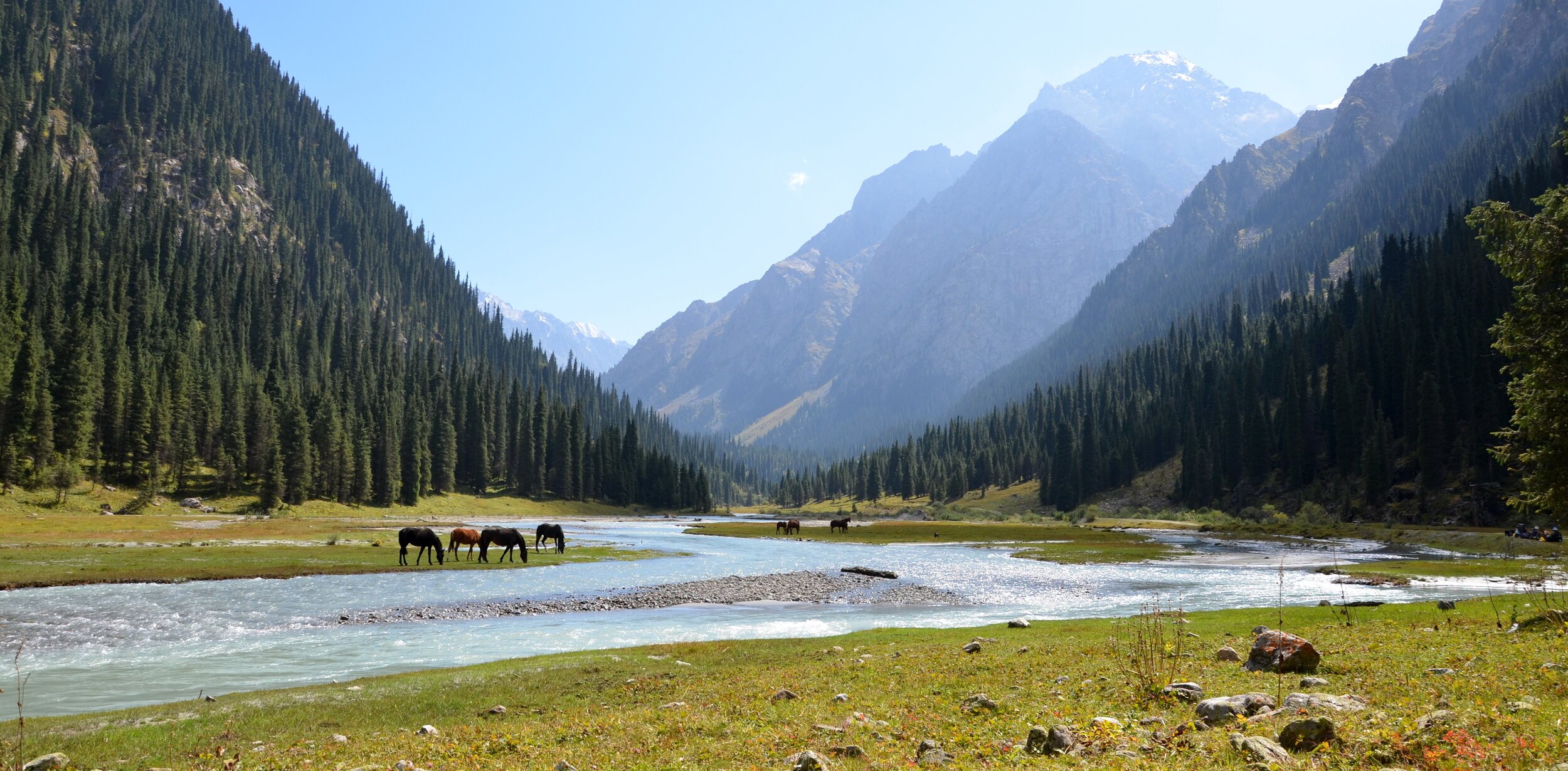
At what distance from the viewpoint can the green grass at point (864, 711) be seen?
930 centimetres

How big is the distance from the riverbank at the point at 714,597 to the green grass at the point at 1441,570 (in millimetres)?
23681

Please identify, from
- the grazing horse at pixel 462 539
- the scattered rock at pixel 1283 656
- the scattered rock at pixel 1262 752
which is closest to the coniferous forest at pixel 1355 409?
the scattered rock at pixel 1283 656

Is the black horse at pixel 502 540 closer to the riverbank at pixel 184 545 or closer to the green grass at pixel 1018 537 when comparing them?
the riverbank at pixel 184 545

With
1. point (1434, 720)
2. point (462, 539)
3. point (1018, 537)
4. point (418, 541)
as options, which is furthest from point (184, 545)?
point (1018, 537)

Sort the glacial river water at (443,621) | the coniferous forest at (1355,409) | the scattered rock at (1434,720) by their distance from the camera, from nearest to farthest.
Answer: the scattered rock at (1434,720) < the glacial river water at (443,621) < the coniferous forest at (1355,409)

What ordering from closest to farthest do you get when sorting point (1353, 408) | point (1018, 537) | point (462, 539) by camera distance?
point (462, 539), point (1018, 537), point (1353, 408)

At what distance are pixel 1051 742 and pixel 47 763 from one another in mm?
14918

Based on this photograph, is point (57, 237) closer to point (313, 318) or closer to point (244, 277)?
point (244, 277)

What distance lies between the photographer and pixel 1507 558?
48938mm

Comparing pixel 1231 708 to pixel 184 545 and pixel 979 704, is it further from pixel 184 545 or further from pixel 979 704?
pixel 184 545

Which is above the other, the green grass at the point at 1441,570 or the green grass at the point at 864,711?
the green grass at the point at 864,711

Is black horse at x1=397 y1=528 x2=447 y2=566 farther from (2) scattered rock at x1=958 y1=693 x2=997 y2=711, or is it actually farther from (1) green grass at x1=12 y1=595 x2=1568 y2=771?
(2) scattered rock at x1=958 y1=693 x2=997 y2=711

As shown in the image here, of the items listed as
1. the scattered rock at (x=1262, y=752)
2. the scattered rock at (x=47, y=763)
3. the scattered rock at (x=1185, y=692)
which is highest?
the scattered rock at (x=1262, y=752)

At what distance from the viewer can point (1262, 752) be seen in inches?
329
